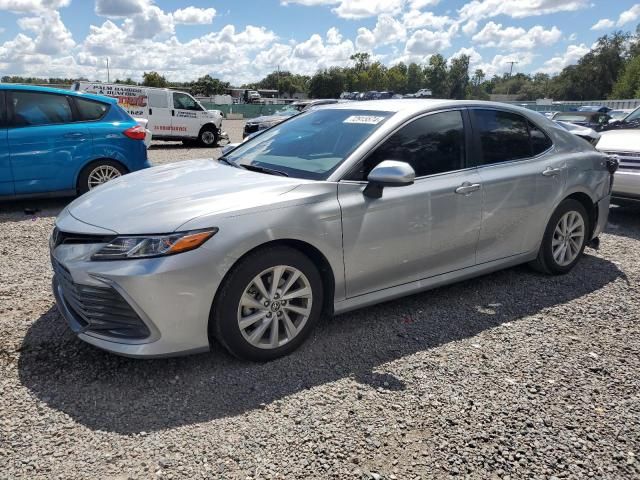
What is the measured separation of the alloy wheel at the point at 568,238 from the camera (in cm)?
480

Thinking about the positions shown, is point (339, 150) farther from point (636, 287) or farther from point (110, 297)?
point (636, 287)

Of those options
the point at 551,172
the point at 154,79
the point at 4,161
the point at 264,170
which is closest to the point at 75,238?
the point at 264,170

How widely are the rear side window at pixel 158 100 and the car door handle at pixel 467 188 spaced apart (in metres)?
15.6

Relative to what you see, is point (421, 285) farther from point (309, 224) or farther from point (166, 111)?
point (166, 111)

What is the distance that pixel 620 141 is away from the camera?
7367 mm

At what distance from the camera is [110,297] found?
285 cm

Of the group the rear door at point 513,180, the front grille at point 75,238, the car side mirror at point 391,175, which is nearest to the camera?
the front grille at point 75,238

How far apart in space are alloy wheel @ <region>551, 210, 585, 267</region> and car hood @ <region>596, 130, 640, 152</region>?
2.77 m

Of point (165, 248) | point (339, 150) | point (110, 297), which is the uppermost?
point (339, 150)

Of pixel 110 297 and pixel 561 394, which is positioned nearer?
pixel 110 297

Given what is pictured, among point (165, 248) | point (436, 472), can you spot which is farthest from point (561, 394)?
point (165, 248)

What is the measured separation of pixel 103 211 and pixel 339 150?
161 cm

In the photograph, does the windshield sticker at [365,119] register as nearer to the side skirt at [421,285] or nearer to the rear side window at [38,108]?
the side skirt at [421,285]

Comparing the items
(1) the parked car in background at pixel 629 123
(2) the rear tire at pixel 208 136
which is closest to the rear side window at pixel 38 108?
Answer: (1) the parked car in background at pixel 629 123
